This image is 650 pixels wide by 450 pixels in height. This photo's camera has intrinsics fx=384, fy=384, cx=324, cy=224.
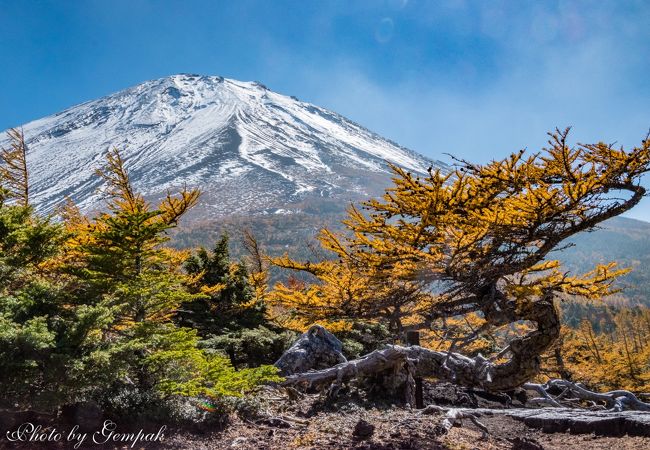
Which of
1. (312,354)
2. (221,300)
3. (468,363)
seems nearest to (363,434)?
(468,363)

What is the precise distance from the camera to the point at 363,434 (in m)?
4.70

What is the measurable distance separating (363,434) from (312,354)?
4.42m

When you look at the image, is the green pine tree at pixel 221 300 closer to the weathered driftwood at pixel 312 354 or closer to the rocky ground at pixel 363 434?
the weathered driftwood at pixel 312 354

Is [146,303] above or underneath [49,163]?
underneath

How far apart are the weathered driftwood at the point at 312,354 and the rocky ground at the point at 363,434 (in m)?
2.29

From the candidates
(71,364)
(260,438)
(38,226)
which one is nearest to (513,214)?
(260,438)

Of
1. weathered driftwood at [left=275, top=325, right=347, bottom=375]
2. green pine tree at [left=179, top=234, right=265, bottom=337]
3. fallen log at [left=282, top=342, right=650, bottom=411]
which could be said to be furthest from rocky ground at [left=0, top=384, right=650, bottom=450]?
green pine tree at [left=179, top=234, right=265, bottom=337]

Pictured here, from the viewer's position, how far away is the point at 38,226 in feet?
18.4

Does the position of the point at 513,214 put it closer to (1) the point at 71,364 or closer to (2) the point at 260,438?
(2) the point at 260,438

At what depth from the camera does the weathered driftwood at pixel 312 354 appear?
8711 millimetres

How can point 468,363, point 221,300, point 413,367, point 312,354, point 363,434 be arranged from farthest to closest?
point 221,300, point 312,354, point 413,367, point 468,363, point 363,434

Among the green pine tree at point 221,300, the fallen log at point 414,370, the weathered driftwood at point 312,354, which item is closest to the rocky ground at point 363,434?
the fallen log at point 414,370

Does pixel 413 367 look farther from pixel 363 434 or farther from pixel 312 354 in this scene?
pixel 312 354

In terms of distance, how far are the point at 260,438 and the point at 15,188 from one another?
10.6 metres
